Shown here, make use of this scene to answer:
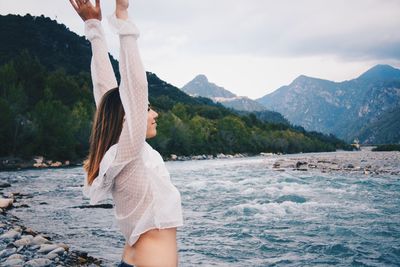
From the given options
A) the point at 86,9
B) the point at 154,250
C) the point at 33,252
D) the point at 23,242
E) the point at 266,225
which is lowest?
the point at 266,225

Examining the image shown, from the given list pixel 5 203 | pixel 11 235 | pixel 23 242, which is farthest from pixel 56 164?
pixel 23 242

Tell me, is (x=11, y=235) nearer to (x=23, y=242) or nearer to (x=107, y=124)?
(x=23, y=242)

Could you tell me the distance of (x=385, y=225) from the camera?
1287 centimetres

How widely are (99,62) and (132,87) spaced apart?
106 centimetres

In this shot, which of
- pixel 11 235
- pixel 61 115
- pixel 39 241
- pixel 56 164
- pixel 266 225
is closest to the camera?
pixel 39 241

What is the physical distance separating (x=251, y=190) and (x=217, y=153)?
3321 inches

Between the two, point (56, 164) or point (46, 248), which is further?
point (56, 164)

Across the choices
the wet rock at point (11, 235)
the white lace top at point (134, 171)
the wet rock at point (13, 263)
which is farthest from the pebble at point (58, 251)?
the white lace top at point (134, 171)

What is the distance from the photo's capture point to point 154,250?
2.49m

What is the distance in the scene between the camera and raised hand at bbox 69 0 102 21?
3002 mm

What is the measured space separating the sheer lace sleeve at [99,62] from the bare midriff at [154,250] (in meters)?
1.19

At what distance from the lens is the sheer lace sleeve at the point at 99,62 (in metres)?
3.17

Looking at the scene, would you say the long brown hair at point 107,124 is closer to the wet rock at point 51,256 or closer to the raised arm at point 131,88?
the raised arm at point 131,88

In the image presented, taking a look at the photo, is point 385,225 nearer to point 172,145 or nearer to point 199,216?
point 199,216
